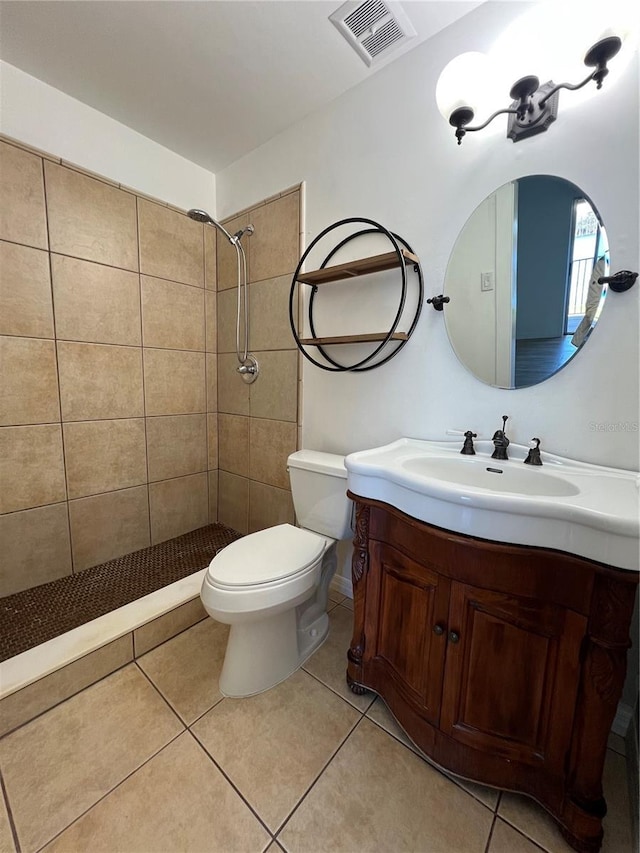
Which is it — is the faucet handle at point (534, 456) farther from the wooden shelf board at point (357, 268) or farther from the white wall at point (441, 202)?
the wooden shelf board at point (357, 268)

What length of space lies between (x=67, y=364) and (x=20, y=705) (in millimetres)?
1332

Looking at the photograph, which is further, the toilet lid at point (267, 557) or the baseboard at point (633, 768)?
the toilet lid at point (267, 557)

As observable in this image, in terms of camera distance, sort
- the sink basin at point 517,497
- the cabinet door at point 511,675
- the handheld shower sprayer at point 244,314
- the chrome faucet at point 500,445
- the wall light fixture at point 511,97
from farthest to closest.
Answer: the handheld shower sprayer at point 244,314
the chrome faucet at point 500,445
the wall light fixture at point 511,97
the cabinet door at point 511,675
the sink basin at point 517,497

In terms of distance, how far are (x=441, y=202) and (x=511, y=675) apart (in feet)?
4.96

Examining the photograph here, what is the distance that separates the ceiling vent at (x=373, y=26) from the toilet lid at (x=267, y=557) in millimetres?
1866

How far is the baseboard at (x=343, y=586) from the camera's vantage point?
1.73 meters

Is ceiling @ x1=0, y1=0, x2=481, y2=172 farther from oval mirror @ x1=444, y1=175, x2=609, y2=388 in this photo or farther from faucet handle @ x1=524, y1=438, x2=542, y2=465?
faucet handle @ x1=524, y1=438, x2=542, y2=465

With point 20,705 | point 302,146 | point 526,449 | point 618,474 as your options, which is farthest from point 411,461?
point 302,146

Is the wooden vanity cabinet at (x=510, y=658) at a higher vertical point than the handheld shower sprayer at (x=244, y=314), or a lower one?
lower

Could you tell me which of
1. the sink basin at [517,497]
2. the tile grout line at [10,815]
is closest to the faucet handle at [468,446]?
the sink basin at [517,497]

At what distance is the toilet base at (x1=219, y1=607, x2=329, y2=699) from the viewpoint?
1193mm

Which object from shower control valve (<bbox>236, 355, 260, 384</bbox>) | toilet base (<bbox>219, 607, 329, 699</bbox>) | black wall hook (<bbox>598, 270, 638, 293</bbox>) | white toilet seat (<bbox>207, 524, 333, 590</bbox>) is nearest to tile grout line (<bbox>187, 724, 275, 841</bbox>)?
toilet base (<bbox>219, 607, 329, 699</bbox>)

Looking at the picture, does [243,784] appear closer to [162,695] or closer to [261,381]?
[162,695]

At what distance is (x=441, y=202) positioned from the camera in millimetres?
1300
